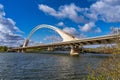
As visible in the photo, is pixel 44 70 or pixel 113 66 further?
pixel 44 70

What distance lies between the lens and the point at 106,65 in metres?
11.1

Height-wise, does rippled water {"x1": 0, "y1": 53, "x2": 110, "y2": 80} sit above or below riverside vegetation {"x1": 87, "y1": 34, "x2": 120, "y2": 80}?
below

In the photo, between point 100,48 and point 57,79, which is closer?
point 100,48

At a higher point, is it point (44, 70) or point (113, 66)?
point (113, 66)

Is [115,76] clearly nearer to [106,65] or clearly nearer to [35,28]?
[106,65]

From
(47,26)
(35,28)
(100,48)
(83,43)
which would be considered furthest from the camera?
(35,28)

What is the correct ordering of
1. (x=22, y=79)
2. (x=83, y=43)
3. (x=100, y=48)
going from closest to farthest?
(x=100, y=48) → (x=22, y=79) → (x=83, y=43)

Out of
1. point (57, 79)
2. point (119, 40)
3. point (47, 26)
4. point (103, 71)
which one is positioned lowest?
point (57, 79)

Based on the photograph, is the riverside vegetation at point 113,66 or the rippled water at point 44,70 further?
the rippled water at point 44,70

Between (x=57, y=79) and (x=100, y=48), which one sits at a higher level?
(x=100, y=48)

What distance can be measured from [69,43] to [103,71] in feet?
354

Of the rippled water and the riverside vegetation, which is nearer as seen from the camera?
the riverside vegetation

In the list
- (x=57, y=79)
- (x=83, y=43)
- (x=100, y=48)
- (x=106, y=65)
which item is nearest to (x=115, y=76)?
(x=106, y=65)

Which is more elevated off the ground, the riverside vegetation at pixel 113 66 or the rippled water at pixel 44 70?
the riverside vegetation at pixel 113 66
